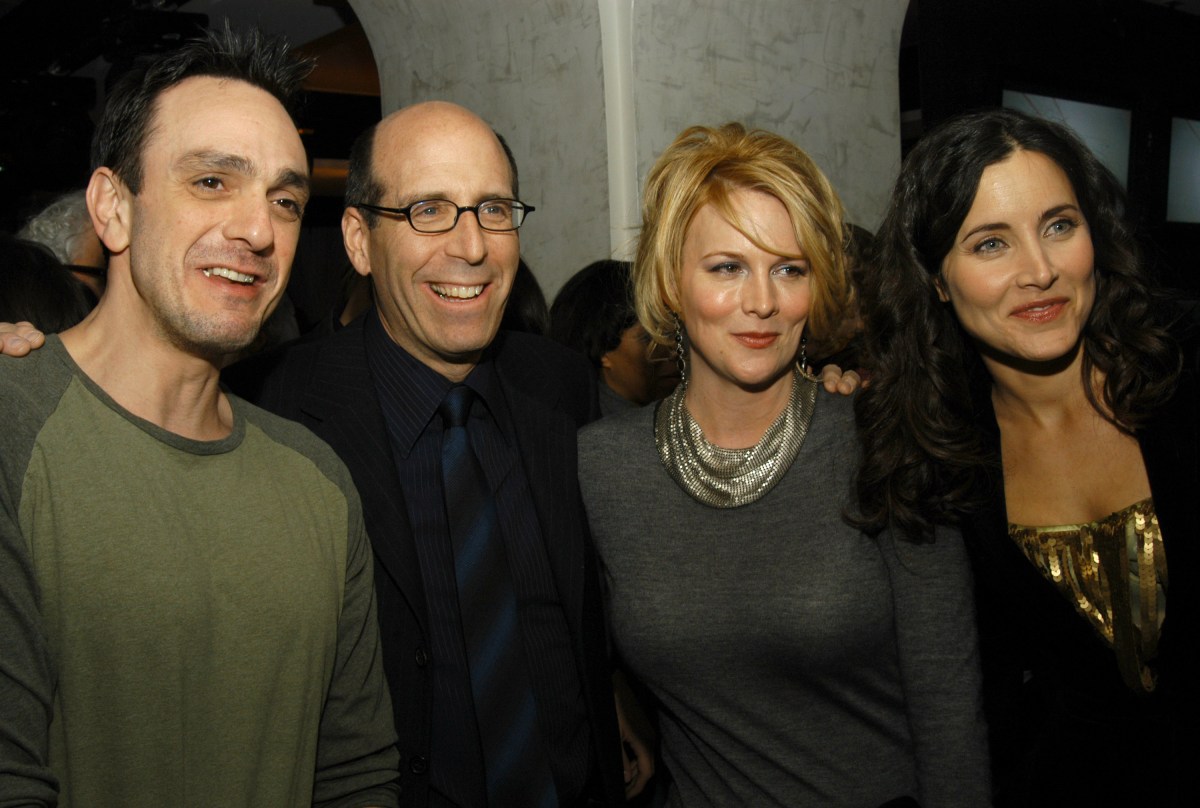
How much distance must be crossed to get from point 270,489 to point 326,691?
34 cm

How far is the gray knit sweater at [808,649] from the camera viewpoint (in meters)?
1.68

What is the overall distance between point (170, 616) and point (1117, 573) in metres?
A: 1.61

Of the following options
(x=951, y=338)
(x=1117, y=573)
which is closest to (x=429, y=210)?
(x=951, y=338)

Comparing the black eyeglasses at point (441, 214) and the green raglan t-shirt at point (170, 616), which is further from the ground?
the black eyeglasses at point (441, 214)

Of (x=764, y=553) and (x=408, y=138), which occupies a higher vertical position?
(x=408, y=138)

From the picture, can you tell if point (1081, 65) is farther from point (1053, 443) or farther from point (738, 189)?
point (738, 189)

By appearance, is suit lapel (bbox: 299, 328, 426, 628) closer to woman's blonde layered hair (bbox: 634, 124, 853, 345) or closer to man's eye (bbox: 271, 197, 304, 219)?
man's eye (bbox: 271, 197, 304, 219)

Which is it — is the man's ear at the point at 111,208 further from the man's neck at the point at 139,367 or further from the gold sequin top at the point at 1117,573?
the gold sequin top at the point at 1117,573

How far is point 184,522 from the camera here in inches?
54.9

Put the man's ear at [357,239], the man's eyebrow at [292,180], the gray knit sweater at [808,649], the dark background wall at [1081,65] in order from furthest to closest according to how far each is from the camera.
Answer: the dark background wall at [1081,65], the man's ear at [357,239], the gray knit sweater at [808,649], the man's eyebrow at [292,180]

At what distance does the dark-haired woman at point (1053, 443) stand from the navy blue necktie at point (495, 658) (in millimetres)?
685

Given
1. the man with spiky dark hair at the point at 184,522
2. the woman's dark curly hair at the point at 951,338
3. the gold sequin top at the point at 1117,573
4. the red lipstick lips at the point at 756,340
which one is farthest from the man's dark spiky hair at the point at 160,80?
the gold sequin top at the point at 1117,573

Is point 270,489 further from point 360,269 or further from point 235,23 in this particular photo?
point 235,23

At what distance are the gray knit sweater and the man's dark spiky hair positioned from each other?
1040 mm
